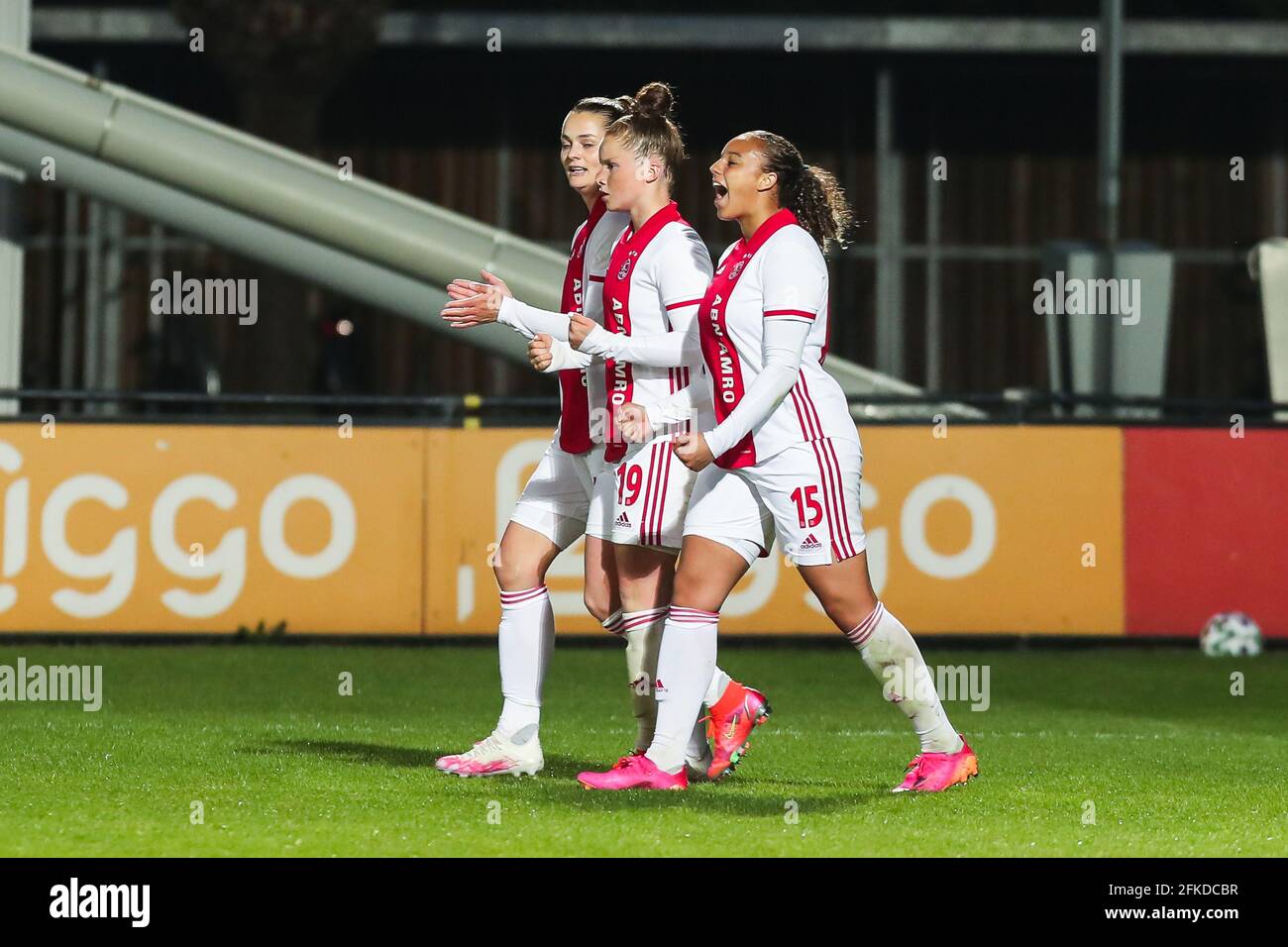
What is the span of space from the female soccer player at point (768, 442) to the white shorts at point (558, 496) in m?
0.56

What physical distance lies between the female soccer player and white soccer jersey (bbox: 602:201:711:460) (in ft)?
0.31

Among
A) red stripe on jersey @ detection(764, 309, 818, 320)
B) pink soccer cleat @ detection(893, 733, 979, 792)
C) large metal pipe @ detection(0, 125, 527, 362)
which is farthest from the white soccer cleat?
large metal pipe @ detection(0, 125, 527, 362)

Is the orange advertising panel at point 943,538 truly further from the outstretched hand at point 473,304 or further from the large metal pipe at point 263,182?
the outstretched hand at point 473,304

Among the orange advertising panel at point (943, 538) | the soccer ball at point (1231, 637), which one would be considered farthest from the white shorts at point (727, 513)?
the soccer ball at point (1231, 637)

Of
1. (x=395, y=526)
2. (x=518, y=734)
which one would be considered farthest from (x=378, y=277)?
(x=518, y=734)

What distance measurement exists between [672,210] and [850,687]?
186 inches

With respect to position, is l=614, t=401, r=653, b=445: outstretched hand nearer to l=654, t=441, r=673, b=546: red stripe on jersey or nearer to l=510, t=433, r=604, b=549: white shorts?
l=654, t=441, r=673, b=546: red stripe on jersey

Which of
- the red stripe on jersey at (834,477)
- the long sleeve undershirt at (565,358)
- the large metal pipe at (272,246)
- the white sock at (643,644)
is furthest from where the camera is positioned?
the large metal pipe at (272,246)

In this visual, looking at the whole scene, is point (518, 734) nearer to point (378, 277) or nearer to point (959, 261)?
point (378, 277)

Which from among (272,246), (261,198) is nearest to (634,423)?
(261,198)

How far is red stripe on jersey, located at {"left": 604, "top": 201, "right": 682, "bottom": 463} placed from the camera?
6742 millimetres

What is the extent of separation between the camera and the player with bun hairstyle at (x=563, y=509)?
6.93 meters

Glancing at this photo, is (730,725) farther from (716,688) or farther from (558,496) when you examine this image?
(558,496)

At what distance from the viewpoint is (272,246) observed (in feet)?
57.5
